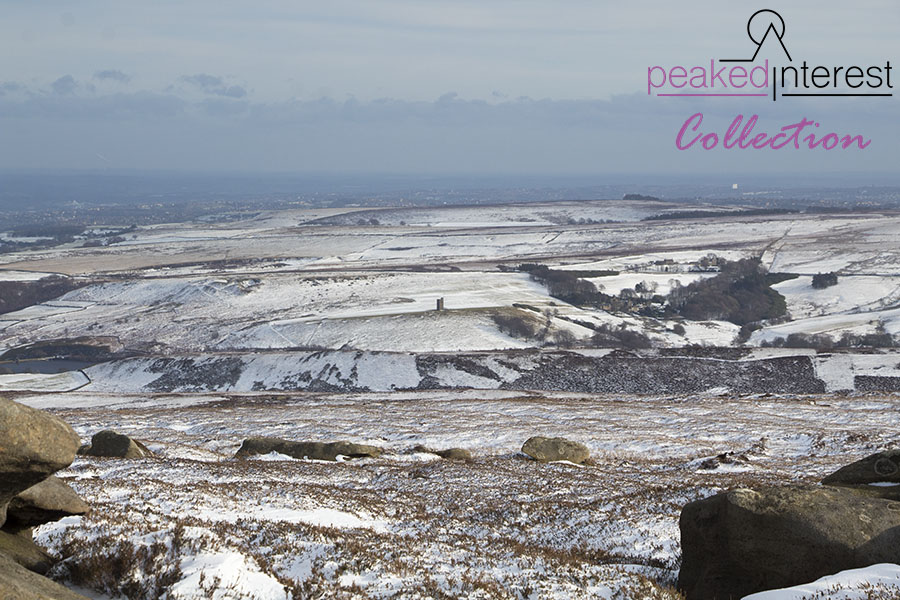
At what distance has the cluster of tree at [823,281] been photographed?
359ft

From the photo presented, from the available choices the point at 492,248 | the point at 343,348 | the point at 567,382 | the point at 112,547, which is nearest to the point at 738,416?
the point at 567,382

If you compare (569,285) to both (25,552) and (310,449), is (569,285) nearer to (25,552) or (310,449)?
(310,449)

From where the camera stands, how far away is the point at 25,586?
9.07 meters

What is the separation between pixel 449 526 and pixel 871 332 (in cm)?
7918

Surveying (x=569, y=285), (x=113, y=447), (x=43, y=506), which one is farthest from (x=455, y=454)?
(x=569, y=285)

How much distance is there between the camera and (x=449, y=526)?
17.2m

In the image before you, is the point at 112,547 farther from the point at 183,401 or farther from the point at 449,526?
the point at 183,401

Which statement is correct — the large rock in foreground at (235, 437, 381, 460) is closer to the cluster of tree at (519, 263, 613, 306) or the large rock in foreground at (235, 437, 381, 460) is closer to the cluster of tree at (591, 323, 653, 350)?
the cluster of tree at (591, 323, 653, 350)

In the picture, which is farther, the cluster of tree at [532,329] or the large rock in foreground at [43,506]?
the cluster of tree at [532,329]

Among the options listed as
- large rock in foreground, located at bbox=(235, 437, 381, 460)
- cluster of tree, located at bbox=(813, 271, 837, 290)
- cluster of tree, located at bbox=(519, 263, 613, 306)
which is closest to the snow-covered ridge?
cluster of tree, located at bbox=(519, 263, 613, 306)

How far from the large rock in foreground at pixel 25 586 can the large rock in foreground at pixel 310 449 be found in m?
19.2

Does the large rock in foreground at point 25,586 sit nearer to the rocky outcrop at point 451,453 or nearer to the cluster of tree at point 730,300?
the rocky outcrop at point 451,453

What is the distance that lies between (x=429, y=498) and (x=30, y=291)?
128 m

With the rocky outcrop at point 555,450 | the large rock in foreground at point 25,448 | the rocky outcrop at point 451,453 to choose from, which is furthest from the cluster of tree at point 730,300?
the large rock in foreground at point 25,448
